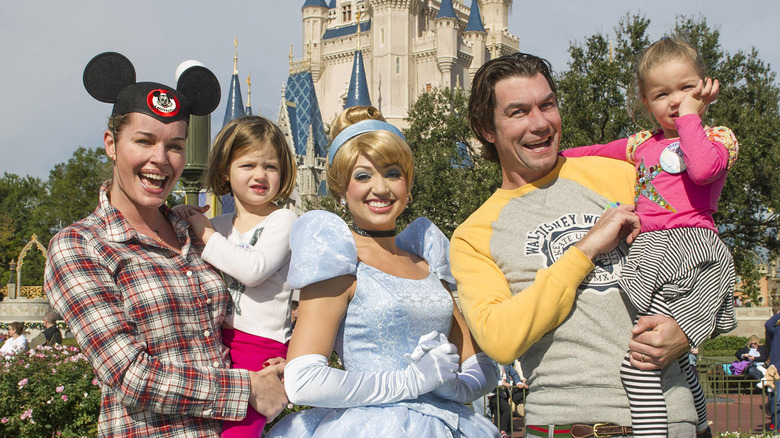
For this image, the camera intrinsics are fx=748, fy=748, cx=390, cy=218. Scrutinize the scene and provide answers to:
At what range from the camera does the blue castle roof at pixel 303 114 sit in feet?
151

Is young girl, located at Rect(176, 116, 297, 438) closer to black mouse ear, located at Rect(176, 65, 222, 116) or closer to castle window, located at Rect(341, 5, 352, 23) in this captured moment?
black mouse ear, located at Rect(176, 65, 222, 116)

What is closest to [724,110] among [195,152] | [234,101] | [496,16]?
[195,152]

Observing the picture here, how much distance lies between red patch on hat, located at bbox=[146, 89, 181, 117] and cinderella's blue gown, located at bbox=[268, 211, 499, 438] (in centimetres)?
59

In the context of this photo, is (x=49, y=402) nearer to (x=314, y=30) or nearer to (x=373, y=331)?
(x=373, y=331)

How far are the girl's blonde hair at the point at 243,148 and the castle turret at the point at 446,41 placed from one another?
151 ft

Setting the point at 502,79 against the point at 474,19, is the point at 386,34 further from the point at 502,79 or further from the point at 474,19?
the point at 502,79

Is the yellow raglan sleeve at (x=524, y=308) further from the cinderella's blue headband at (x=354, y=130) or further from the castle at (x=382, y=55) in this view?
the castle at (x=382, y=55)

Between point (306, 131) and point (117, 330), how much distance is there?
4562cm

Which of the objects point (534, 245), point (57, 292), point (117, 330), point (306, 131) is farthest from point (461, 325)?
point (306, 131)

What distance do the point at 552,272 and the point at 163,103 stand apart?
1.39 m

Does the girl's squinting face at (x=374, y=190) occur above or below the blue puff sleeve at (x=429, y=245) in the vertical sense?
above

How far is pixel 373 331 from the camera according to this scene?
7.80 ft

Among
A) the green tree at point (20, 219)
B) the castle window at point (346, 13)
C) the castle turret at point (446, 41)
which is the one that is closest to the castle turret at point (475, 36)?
the castle turret at point (446, 41)

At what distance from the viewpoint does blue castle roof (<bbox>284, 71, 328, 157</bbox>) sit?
4600 cm
